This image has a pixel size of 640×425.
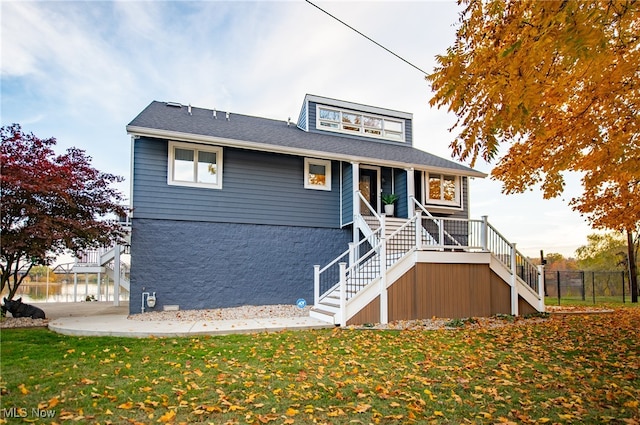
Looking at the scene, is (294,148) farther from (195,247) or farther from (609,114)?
(609,114)

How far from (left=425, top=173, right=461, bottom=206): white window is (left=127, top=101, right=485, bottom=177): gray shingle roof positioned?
0.42m

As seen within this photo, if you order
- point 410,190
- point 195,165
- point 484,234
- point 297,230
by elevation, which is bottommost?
point 484,234

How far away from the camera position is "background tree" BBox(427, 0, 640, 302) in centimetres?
372

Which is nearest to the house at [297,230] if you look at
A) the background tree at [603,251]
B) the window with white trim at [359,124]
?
the window with white trim at [359,124]

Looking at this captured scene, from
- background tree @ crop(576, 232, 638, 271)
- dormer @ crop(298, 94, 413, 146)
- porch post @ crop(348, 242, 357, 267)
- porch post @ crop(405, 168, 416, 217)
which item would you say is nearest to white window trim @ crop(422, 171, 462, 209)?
porch post @ crop(405, 168, 416, 217)

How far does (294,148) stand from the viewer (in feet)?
36.6

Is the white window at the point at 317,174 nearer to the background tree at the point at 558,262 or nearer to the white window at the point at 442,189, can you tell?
the white window at the point at 442,189

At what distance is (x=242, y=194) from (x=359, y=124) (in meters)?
5.87

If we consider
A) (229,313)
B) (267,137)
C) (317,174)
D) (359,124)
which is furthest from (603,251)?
(229,313)

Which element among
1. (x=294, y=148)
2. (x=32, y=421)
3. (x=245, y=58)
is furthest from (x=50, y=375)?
(x=245, y=58)

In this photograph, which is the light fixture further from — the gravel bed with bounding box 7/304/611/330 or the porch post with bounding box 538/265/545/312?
the porch post with bounding box 538/265/545/312

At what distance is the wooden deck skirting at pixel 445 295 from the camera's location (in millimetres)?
8961

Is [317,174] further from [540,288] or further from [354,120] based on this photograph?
[540,288]

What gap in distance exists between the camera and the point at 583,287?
16984mm
